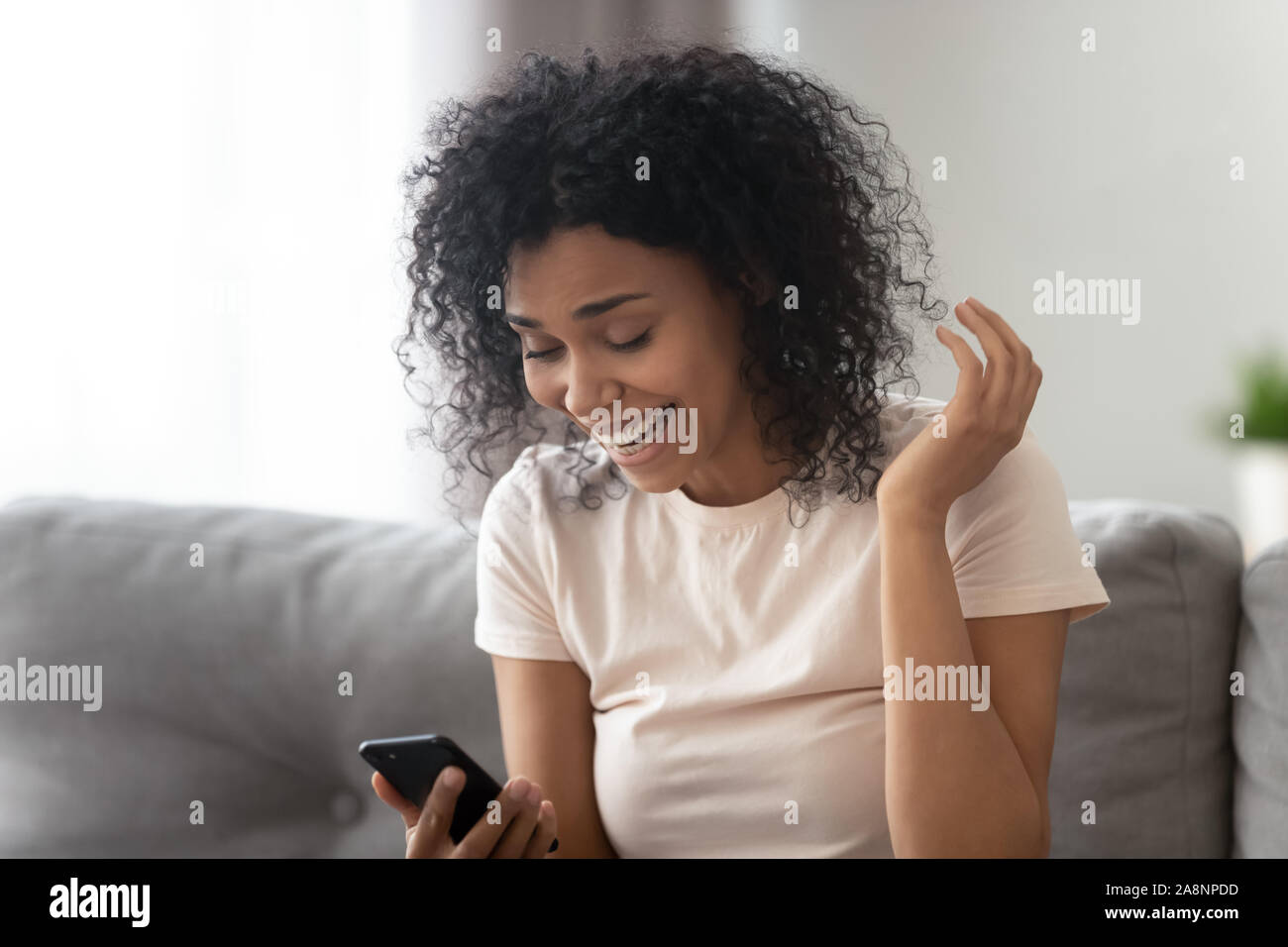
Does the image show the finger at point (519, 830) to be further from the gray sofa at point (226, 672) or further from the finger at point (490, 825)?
the gray sofa at point (226, 672)

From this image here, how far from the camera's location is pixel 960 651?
77 centimetres

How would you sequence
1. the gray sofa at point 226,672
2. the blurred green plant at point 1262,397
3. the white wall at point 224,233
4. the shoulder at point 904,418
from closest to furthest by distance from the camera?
the shoulder at point 904,418, the gray sofa at point 226,672, the blurred green plant at point 1262,397, the white wall at point 224,233

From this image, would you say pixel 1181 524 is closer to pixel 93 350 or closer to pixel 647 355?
pixel 647 355

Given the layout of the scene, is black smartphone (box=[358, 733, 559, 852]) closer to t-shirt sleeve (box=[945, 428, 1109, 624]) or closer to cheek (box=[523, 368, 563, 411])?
cheek (box=[523, 368, 563, 411])

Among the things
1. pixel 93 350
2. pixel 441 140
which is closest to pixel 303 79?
pixel 93 350

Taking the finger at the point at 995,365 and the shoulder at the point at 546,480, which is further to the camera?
the shoulder at the point at 546,480

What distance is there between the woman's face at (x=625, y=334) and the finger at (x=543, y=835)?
0.26 meters

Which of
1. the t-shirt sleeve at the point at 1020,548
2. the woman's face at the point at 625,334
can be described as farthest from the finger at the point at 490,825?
the t-shirt sleeve at the point at 1020,548

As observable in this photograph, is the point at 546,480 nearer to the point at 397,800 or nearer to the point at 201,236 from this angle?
the point at 397,800

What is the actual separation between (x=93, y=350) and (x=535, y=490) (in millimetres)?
941

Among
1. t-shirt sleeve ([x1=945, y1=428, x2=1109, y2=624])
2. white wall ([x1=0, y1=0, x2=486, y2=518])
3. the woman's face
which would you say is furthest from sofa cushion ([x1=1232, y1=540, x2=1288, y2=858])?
white wall ([x1=0, y1=0, x2=486, y2=518])

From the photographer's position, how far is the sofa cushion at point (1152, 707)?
949mm

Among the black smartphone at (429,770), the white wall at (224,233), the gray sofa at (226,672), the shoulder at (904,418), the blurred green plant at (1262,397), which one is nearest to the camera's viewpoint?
the black smartphone at (429,770)

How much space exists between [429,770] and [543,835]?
107mm
